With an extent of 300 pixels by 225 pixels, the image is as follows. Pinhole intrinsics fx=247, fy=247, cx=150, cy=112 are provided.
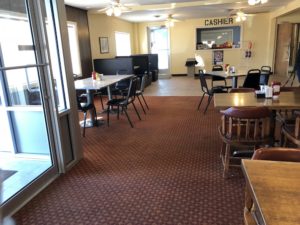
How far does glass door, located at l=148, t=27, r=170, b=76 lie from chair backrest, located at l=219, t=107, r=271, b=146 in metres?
9.34

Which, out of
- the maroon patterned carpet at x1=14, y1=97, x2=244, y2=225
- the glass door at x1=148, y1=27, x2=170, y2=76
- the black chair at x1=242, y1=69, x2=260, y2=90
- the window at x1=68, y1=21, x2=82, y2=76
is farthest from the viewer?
the glass door at x1=148, y1=27, x2=170, y2=76

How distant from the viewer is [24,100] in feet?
9.03

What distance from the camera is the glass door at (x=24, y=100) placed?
238cm

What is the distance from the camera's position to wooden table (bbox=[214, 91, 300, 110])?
2465 mm

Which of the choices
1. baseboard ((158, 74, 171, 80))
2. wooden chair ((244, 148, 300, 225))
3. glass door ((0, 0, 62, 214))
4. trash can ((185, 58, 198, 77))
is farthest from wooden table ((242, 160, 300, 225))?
baseboard ((158, 74, 171, 80))

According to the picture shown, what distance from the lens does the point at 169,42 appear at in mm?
11539

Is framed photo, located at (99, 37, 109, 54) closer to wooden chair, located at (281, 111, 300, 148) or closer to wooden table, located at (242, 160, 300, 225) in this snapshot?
wooden chair, located at (281, 111, 300, 148)

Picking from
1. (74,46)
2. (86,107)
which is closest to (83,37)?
(74,46)

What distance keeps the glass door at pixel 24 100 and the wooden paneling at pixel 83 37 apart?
4572 mm

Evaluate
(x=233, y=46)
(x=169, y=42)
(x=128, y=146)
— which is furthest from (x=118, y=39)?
(x=128, y=146)

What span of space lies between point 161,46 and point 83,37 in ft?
17.0

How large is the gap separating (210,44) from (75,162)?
10.1 metres

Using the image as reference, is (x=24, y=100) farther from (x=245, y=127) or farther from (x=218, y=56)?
(x=218, y=56)

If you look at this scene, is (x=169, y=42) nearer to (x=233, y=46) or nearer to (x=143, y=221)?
(x=233, y=46)
